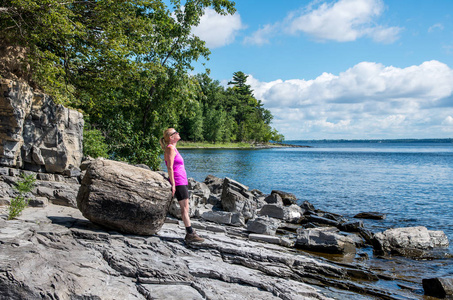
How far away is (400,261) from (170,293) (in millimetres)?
8220

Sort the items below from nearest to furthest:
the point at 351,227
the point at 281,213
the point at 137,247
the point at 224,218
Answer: the point at 137,247 < the point at 224,218 < the point at 351,227 < the point at 281,213

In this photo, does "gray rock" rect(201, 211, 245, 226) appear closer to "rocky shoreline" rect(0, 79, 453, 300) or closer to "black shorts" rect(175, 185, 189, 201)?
"rocky shoreline" rect(0, 79, 453, 300)

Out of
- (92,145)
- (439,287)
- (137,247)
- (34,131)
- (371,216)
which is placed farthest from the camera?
(371,216)

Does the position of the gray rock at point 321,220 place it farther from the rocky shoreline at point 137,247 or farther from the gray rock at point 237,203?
the gray rock at point 237,203

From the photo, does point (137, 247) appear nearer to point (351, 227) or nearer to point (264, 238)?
point (264, 238)

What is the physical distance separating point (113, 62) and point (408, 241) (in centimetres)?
1455

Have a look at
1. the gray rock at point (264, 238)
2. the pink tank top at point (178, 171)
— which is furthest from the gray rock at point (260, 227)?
the pink tank top at point (178, 171)

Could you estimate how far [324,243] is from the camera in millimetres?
11383

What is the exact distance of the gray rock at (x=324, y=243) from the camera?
1129 cm

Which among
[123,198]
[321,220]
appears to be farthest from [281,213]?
[123,198]

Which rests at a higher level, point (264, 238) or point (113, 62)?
point (113, 62)

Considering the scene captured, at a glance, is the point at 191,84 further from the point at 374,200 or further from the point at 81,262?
the point at 81,262

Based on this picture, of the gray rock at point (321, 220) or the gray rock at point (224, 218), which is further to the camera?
the gray rock at point (321, 220)

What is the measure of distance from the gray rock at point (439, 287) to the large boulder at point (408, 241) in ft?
10.4
